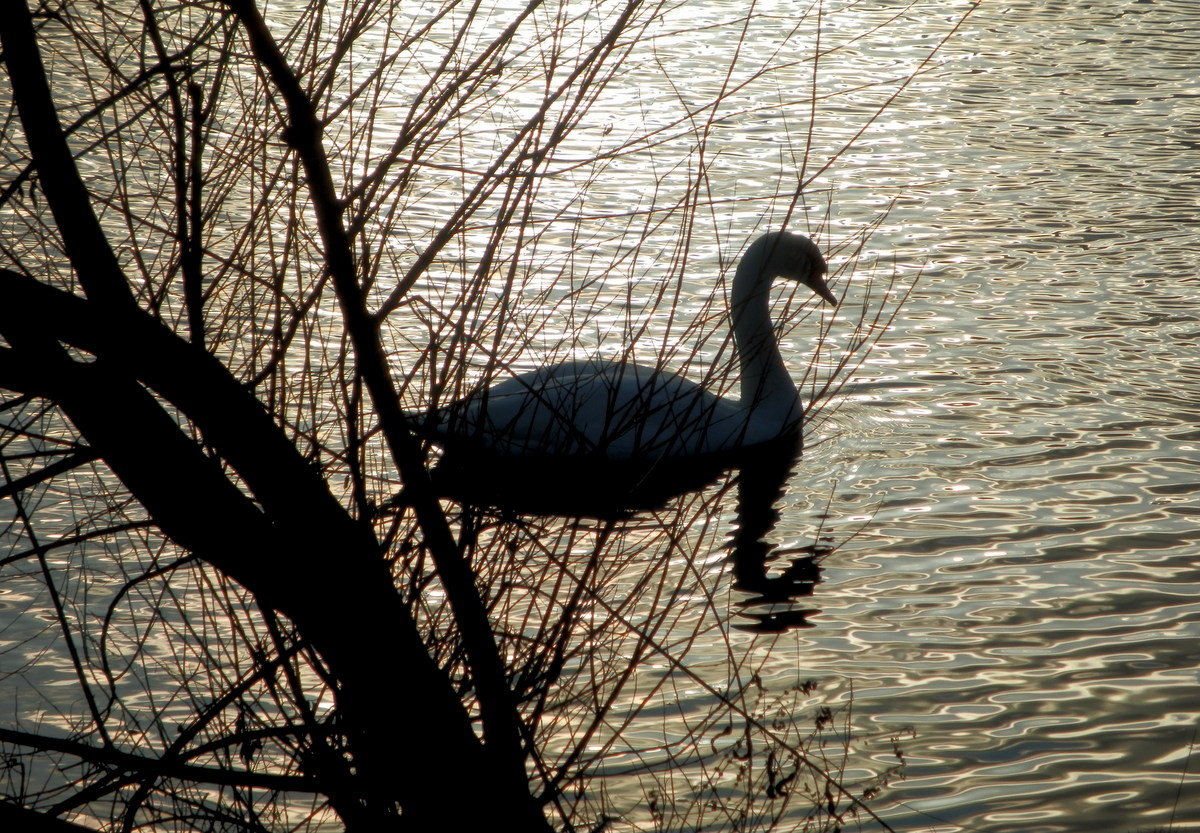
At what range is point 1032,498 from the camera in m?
7.16

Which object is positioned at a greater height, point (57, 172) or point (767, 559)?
point (57, 172)

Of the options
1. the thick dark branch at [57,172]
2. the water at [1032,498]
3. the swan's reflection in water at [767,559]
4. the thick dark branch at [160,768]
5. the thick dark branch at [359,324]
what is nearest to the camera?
the thick dark branch at [359,324]

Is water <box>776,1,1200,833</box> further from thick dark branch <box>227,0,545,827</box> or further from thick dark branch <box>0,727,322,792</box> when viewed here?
thick dark branch <box>227,0,545,827</box>

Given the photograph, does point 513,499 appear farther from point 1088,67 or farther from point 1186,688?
point 1088,67

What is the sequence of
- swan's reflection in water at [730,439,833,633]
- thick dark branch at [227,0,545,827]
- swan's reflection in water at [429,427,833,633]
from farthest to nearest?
swan's reflection in water at [730,439,833,633], swan's reflection in water at [429,427,833,633], thick dark branch at [227,0,545,827]

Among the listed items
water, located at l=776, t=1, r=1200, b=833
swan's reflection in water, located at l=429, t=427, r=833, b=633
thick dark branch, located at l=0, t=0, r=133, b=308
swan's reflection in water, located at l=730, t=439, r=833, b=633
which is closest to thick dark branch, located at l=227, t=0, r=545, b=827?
thick dark branch, located at l=0, t=0, r=133, b=308

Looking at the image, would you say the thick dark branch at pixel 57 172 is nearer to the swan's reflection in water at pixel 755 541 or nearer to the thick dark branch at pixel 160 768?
the thick dark branch at pixel 160 768

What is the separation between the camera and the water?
5121mm

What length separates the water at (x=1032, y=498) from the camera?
5.12 m

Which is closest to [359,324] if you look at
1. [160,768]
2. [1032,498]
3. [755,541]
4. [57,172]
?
[57,172]

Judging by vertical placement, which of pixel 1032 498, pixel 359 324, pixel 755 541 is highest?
pixel 359 324

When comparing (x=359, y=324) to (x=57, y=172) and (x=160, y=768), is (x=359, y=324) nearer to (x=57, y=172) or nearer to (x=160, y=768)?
(x=57, y=172)

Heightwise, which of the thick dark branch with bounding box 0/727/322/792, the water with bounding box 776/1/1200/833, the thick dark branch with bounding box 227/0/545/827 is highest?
the thick dark branch with bounding box 227/0/545/827

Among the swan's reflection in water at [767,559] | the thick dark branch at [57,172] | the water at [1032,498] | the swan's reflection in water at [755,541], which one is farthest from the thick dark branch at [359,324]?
the swan's reflection in water at [767,559]
